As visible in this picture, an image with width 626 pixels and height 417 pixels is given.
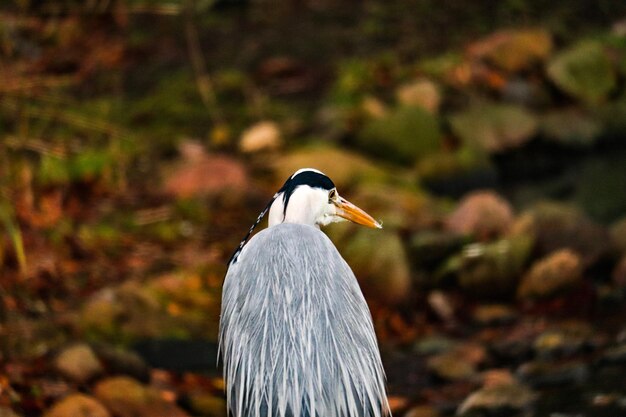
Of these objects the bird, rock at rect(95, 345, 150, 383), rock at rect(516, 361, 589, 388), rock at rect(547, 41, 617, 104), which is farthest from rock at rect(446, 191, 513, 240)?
the bird

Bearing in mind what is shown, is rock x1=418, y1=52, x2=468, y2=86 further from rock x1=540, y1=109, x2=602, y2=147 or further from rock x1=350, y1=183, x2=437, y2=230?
rock x1=350, y1=183, x2=437, y2=230

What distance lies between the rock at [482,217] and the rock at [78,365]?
3.13 meters

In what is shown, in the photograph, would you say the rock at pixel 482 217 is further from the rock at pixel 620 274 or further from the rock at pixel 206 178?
the rock at pixel 206 178

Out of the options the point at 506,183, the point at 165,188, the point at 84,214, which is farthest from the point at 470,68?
the point at 84,214

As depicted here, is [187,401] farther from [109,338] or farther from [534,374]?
[534,374]

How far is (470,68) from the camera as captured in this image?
36.3 ft

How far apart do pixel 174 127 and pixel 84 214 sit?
6.96 ft

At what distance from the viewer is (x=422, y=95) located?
10.6 m

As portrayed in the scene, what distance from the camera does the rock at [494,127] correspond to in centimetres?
1016

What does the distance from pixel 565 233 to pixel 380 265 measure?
1285 millimetres

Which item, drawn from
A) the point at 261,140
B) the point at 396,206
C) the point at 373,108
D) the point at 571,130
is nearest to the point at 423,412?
the point at 396,206

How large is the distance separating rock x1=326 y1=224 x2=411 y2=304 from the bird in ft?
10.5

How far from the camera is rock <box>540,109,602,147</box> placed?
1036 cm

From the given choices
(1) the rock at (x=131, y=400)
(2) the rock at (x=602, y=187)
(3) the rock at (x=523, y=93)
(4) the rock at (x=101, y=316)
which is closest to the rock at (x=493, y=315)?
(2) the rock at (x=602, y=187)
